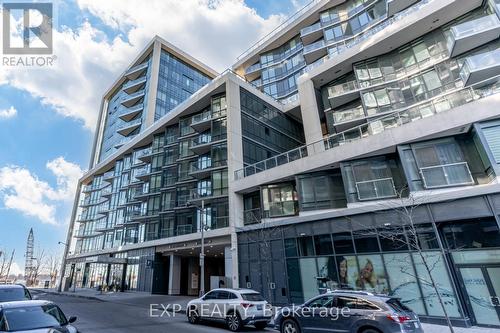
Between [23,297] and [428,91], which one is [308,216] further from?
[23,297]

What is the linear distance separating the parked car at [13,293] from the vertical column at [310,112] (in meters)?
21.6

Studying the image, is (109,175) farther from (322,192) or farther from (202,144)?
(322,192)

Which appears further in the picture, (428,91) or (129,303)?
(129,303)

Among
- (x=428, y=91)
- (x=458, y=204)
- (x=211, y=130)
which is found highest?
(x=211, y=130)

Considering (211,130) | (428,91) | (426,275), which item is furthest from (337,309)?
(211,130)

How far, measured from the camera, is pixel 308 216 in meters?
18.6

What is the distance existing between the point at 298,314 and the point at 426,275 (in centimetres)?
804

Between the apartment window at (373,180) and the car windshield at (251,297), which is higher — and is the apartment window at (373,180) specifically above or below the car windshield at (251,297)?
above

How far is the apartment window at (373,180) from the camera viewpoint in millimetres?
17016

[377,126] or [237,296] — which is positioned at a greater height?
[377,126]

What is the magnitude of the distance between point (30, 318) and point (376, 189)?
56.3 ft

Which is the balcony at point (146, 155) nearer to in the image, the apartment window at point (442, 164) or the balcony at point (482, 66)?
the apartment window at point (442, 164)

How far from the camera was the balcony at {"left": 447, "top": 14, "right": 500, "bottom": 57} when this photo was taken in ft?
58.0

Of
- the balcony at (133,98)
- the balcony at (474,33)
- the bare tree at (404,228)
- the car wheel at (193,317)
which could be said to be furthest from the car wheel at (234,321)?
the balcony at (133,98)
